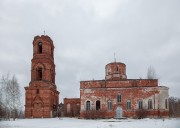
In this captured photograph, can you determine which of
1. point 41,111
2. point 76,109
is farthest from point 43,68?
point 76,109

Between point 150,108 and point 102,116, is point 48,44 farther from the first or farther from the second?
point 150,108

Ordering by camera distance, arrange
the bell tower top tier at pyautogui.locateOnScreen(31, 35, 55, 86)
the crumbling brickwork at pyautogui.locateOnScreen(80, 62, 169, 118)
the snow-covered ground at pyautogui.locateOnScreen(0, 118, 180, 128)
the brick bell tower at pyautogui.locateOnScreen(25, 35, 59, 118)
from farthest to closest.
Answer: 1. the bell tower top tier at pyautogui.locateOnScreen(31, 35, 55, 86)
2. the brick bell tower at pyautogui.locateOnScreen(25, 35, 59, 118)
3. the crumbling brickwork at pyautogui.locateOnScreen(80, 62, 169, 118)
4. the snow-covered ground at pyautogui.locateOnScreen(0, 118, 180, 128)

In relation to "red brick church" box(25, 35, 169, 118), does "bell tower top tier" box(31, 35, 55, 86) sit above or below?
above

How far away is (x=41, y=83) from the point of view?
1682 inches

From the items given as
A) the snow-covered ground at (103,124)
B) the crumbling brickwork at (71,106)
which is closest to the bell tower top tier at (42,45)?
the crumbling brickwork at (71,106)

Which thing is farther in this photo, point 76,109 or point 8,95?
point 76,109

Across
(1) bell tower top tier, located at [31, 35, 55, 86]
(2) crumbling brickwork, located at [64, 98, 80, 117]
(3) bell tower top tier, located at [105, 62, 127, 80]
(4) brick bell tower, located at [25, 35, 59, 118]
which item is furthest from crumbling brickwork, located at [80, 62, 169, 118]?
(2) crumbling brickwork, located at [64, 98, 80, 117]

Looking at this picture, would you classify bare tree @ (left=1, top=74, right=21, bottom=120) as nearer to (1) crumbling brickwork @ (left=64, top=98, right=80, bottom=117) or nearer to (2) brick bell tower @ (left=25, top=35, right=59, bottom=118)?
(2) brick bell tower @ (left=25, top=35, right=59, bottom=118)

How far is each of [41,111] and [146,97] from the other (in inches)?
606

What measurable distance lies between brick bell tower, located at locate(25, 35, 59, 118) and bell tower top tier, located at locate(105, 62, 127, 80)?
9128 millimetres

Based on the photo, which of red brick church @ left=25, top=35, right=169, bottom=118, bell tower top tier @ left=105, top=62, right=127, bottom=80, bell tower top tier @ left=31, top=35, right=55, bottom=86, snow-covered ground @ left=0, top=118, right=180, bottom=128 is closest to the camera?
snow-covered ground @ left=0, top=118, right=180, bottom=128

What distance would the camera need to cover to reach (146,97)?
1590 inches

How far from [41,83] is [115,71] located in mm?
11473

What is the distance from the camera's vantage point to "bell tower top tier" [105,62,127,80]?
4394cm
